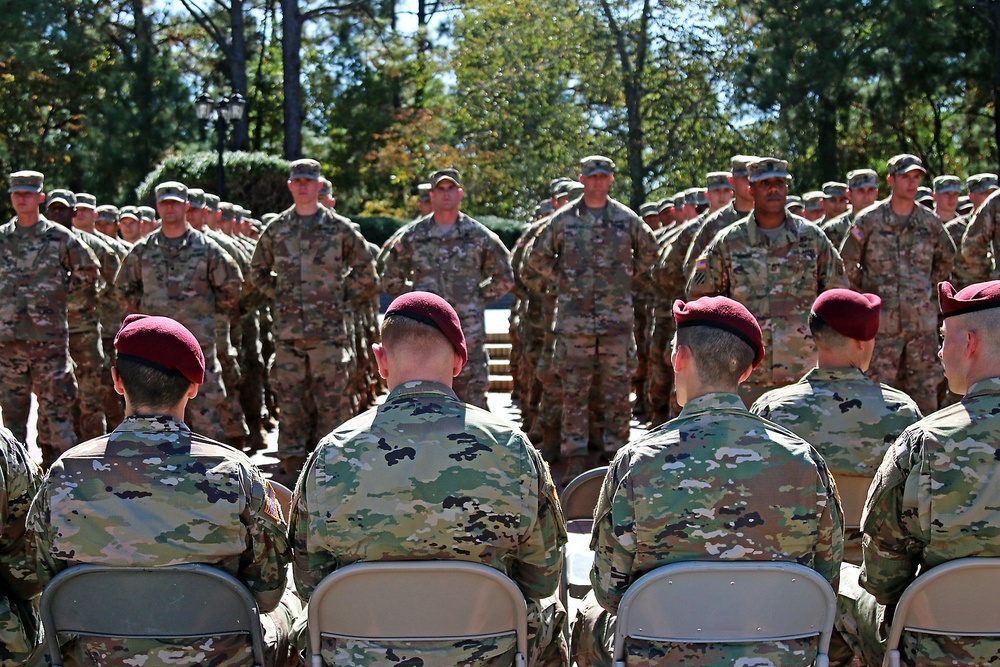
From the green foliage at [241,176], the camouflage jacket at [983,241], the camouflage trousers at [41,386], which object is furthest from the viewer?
the green foliage at [241,176]

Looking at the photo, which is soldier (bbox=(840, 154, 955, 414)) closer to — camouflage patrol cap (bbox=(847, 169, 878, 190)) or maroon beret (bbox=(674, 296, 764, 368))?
camouflage patrol cap (bbox=(847, 169, 878, 190))

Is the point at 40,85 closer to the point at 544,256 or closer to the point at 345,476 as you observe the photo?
the point at 544,256

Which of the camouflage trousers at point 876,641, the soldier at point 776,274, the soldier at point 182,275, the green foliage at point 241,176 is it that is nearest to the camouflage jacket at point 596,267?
the soldier at point 776,274

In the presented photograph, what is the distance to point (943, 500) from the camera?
2.82 metres

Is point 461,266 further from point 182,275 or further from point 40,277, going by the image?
point 40,277

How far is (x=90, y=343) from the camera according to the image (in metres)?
8.86

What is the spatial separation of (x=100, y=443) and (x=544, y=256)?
5.24m

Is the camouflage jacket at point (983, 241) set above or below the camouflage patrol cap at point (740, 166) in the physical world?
below

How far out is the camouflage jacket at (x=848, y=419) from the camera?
3.66 m

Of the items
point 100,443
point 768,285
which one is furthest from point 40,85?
point 100,443

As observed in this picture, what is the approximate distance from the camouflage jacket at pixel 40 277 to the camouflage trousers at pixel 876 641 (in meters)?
6.02

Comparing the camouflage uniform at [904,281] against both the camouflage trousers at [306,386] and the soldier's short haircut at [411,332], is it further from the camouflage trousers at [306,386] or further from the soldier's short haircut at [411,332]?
the soldier's short haircut at [411,332]

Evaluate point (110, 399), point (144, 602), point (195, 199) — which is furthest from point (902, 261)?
point (144, 602)

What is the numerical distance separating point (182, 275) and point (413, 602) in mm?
5568
